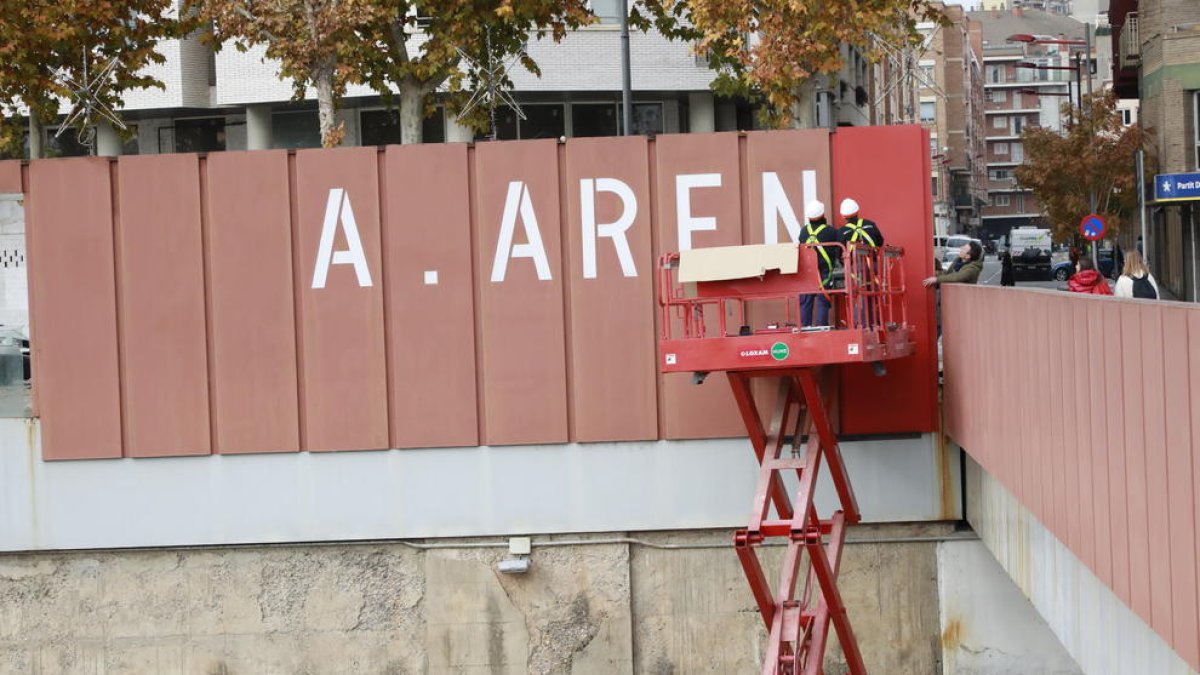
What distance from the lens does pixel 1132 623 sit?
870cm

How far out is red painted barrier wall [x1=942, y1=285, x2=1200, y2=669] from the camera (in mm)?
6930

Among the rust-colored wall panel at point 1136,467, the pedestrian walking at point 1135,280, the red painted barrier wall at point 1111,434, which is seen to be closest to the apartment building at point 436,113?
the pedestrian walking at point 1135,280

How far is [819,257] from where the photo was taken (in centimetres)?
1534

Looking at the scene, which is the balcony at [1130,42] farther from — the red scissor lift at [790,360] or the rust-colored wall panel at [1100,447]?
the rust-colored wall panel at [1100,447]

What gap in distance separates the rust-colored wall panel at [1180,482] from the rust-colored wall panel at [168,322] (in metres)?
12.5

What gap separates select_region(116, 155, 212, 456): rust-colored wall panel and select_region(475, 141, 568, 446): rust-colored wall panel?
3.06 metres

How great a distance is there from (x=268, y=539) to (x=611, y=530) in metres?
3.61

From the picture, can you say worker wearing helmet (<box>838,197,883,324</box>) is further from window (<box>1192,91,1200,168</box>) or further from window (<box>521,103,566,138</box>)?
window (<box>1192,91,1200,168</box>)

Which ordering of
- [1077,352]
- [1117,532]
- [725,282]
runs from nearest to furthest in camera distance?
[1117,532] → [1077,352] → [725,282]

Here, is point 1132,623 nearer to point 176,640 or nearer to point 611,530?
point 611,530

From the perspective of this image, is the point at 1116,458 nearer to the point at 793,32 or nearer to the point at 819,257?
the point at 819,257

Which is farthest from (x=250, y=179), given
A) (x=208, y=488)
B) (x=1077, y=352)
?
(x=1077, y=352)

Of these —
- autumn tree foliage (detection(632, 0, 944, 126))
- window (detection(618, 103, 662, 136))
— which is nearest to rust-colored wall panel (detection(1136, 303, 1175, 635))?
autumn tree foliage (detection(632, 0, 944, 126))

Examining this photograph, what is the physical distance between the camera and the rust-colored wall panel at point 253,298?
17.7m
